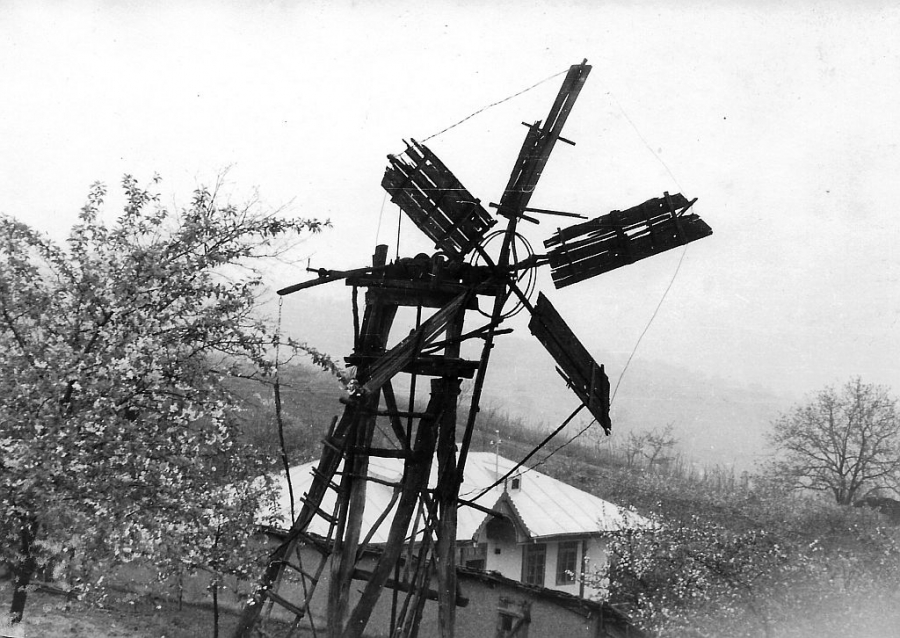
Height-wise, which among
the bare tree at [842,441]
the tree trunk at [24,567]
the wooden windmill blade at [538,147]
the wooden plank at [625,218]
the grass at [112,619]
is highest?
the wooden windmill blade at [538,147]

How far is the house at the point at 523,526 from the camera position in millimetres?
14328

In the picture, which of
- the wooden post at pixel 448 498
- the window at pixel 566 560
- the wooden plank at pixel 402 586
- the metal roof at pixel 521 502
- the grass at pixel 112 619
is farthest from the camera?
the window at pixel 566 560

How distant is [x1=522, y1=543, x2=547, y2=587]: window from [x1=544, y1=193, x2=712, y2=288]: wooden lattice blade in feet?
32.3

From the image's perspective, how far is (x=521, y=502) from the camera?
15.8 metres

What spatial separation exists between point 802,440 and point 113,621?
12.8 m

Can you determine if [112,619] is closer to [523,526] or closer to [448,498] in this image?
[448,498]

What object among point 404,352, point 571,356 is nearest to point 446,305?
point 404,352

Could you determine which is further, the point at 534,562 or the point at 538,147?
the point at 534,562

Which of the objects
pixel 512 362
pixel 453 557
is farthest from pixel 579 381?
pixel 512 362

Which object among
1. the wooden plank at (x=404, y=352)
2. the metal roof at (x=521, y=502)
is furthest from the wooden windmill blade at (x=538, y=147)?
the metal roof at (x=521, y=502)

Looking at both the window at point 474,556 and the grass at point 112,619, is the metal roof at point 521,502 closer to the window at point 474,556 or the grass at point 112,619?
the window at point 474,556

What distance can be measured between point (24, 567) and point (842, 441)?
43.0ft

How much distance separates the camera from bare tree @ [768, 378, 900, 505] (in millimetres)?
11398

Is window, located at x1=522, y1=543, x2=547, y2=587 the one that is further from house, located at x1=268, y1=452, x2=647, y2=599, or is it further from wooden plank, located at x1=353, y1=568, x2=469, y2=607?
wooden plank, located at x1=353, y1=568, x2=469, y2=607
